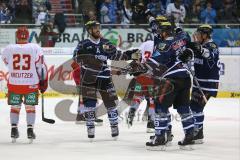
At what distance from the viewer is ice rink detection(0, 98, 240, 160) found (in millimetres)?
9305

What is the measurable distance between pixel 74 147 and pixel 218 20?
10171mm

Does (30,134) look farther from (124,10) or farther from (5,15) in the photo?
(124,10)

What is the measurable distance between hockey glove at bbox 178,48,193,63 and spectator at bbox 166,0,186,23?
9.15m

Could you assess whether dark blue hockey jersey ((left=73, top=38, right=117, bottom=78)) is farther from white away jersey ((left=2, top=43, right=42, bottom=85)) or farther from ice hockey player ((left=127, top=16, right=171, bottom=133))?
ice hockey player ((left=127, top=16, right=171, bottom=133))

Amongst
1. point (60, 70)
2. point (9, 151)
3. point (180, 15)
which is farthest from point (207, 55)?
point (180, 15)

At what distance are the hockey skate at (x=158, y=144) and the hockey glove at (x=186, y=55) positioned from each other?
43.3 inches

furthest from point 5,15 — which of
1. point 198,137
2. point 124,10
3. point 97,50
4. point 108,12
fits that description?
point 198,137

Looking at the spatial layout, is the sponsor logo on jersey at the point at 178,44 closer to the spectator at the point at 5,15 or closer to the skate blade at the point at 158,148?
the skate blade at the point at 158,148

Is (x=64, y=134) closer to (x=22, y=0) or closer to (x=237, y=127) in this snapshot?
(x=237, y=127)

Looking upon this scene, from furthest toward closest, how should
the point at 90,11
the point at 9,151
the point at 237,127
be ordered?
the point at 90,11 → the point at 237,127 → the point at 9,151

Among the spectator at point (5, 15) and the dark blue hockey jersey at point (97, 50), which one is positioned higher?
the spectator at point (5, 15)

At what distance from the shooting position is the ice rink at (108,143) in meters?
9.30

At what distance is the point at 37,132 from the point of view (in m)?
11.8

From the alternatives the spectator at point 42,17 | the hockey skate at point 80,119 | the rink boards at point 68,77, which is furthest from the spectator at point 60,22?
the hockey skate at point 80,119
